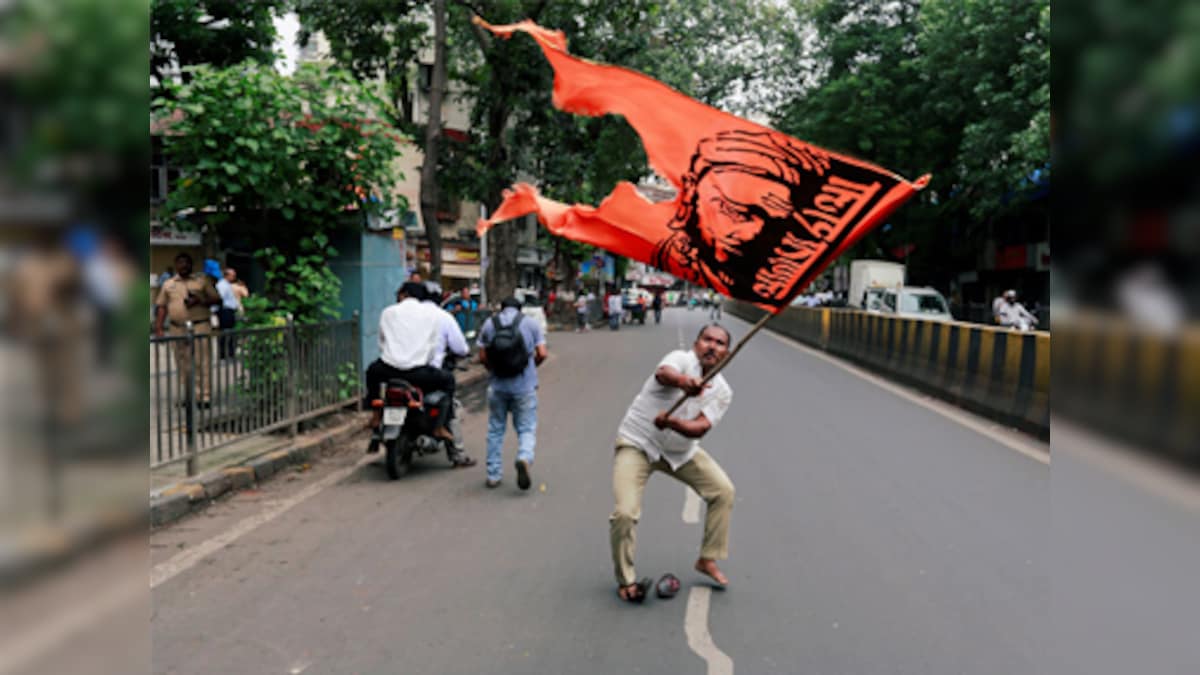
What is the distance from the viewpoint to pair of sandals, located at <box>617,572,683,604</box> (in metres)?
4.74

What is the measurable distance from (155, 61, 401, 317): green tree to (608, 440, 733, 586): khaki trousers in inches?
213

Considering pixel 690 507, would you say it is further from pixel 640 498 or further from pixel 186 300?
pixel 186 300

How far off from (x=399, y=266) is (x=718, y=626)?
27.3 feet

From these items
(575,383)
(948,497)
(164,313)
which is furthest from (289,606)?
(575,383)

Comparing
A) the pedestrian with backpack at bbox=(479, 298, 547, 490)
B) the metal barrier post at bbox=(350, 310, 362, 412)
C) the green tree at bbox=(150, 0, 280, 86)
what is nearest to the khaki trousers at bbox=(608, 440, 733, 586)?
the pedestrian with backpack at bbox=(479, 298, 547, 490)

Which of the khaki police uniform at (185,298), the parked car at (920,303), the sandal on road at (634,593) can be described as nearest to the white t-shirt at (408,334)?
the khaki police uniform at (185,298)

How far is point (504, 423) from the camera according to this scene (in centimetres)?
765

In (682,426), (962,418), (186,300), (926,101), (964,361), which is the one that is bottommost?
(962,418)

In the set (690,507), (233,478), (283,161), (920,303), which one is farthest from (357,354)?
(920,303)

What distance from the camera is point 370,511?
6.65m

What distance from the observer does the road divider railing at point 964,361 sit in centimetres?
1040

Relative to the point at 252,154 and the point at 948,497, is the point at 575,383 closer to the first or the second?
the point at 252,154

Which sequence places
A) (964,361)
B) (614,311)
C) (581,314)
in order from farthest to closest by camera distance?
(614,311) → (581,314) → (964,361)

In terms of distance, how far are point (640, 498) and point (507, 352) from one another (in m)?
2.83
